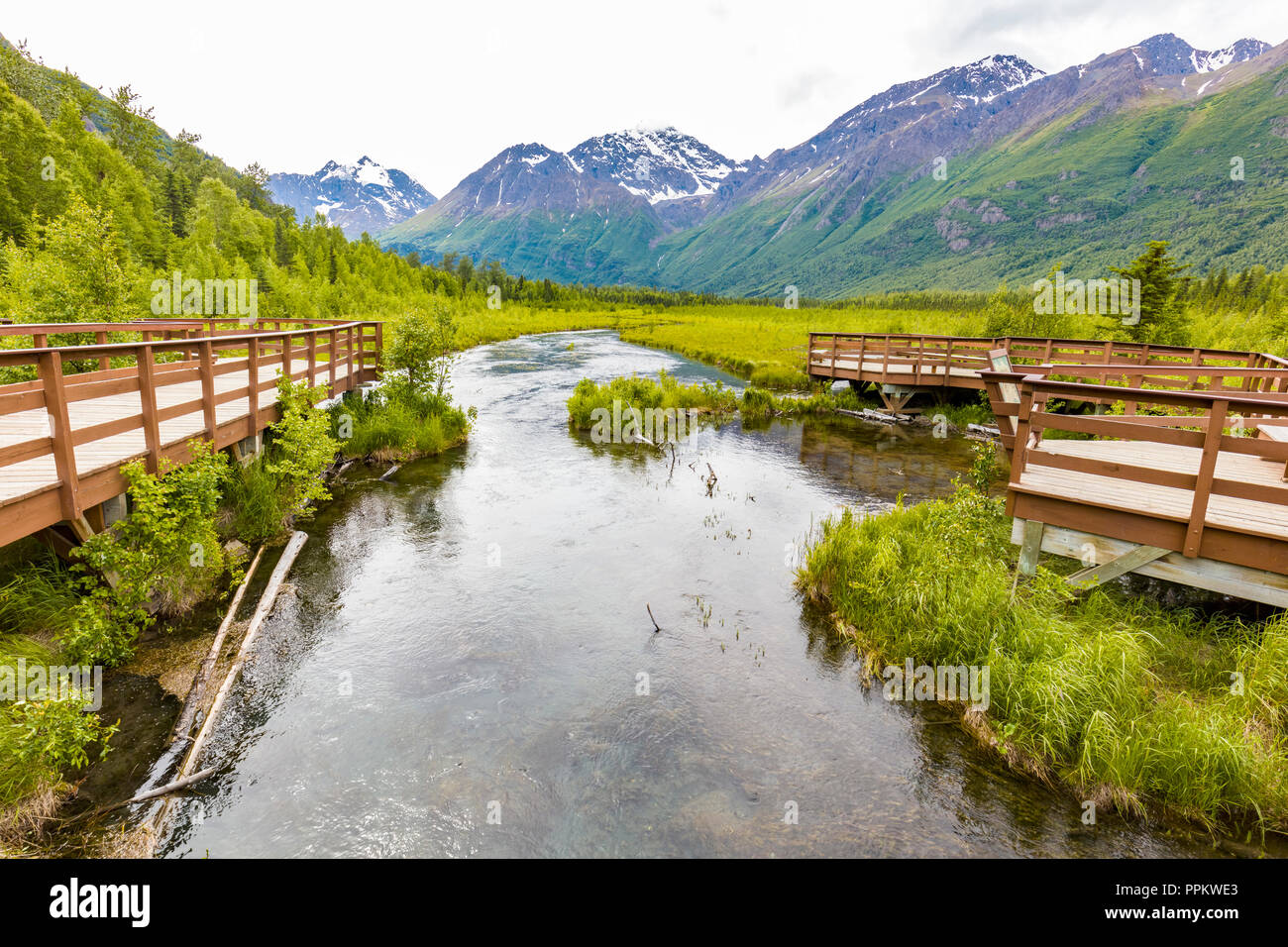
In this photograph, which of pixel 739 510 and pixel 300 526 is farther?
pixel 739 510

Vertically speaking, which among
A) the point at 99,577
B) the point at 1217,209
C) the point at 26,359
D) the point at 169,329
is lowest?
the point at 99,577

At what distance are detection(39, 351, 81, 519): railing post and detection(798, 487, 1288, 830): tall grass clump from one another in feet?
34.2

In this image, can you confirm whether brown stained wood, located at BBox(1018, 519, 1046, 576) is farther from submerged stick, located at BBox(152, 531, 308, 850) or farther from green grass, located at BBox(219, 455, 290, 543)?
green grass, located at BBox(219, 455, 290, 543)

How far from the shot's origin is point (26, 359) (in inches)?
243

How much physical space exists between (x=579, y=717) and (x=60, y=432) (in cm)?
680

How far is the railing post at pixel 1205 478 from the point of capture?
6.46 meters

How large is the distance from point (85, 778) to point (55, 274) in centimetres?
1609

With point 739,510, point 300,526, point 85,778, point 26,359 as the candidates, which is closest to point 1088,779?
point 739,510

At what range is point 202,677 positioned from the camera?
296 inches

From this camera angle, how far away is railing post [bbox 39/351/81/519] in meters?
6.36

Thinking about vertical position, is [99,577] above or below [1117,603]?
above

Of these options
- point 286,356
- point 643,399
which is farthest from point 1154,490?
point 643,399

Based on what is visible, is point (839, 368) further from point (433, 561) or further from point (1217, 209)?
point (1217, 209)

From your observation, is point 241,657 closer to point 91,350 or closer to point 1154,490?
point 91,350
